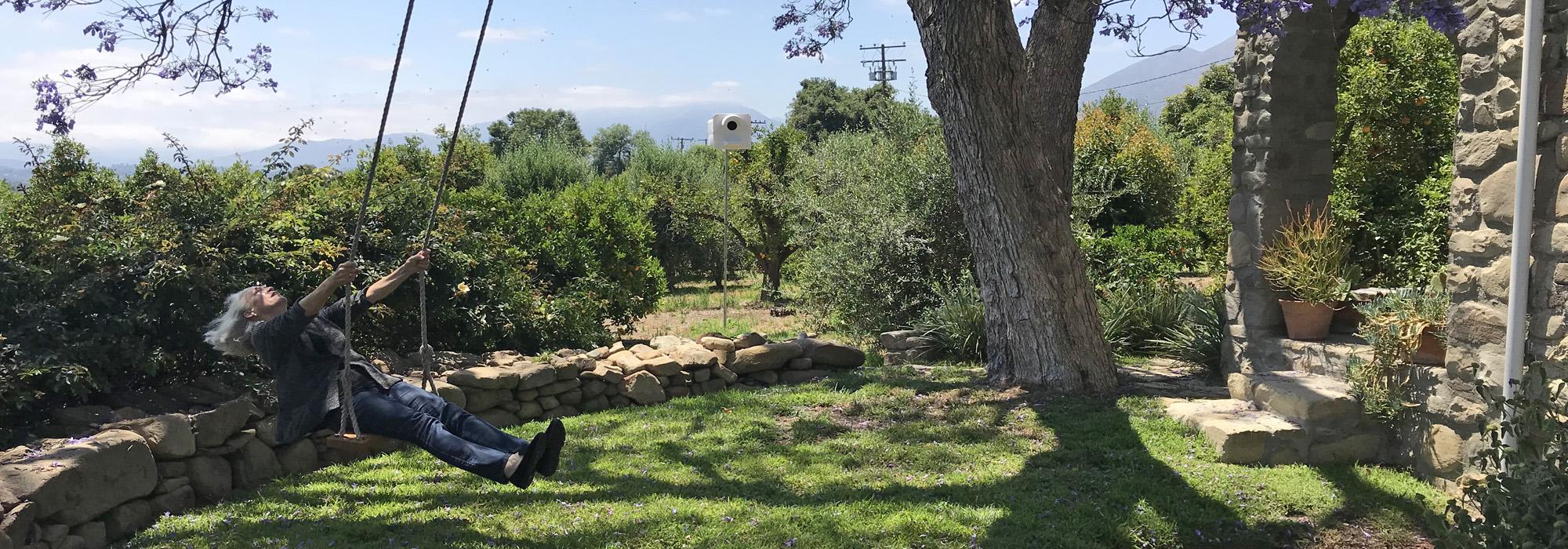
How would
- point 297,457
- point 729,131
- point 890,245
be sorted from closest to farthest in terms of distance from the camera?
point 297,457 → point 890,245 → point 729,131

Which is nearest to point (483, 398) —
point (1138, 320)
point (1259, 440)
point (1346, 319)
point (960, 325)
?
point (960, 325)

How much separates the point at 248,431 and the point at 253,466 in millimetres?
185

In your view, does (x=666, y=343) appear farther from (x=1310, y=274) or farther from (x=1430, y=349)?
(x=1430, y=349)

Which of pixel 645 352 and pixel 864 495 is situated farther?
pixel 645 352

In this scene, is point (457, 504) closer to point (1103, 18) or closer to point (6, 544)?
point (6, 544)

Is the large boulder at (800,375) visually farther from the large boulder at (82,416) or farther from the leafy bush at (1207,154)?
the large boulder at (82,416)

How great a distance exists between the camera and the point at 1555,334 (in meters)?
4.01

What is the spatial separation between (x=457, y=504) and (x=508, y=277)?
11.0 feet

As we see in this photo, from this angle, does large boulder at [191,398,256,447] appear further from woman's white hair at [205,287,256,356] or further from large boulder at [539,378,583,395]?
large boulder at [539,378,583,395]

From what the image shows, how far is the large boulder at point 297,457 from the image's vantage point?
531cm

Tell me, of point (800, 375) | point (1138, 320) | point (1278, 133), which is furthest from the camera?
point (1138, 320)

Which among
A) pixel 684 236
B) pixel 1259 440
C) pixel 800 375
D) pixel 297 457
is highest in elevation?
pixel 684 236

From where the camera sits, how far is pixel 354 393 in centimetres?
451

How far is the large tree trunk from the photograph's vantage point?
20.2 ft
